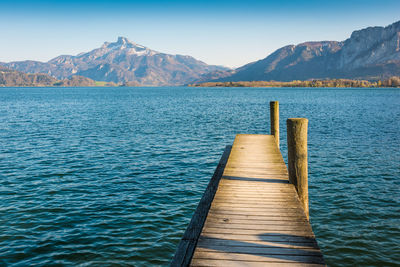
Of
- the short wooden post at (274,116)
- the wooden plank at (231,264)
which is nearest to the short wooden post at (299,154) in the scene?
the wooden plank at (231,264)

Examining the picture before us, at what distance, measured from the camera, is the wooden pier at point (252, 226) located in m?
5.12

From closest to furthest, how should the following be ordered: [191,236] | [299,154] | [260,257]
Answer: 1. [260,257]
2. [191,236]
3. [299,154]

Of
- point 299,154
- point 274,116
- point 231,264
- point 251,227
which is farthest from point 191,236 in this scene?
point 274,116

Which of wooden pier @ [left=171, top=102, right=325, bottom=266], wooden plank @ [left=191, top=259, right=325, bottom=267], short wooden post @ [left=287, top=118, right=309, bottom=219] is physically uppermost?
short wooden post @ [left=287, top=118, right=309, bottom=219]

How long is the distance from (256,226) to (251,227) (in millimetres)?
125

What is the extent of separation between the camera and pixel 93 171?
57.4 ft

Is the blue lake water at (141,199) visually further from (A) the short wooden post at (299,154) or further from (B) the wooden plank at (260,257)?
(B) the wooden plank at (260,257)

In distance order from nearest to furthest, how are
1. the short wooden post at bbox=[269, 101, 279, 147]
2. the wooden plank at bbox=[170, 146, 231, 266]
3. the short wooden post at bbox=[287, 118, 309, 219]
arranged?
the wooden plank at bbox=[170, 146, 231, 266], the short wooden post at bbox=[287, 118, 309, 219], the short wooden post at bbox=[269, 101, 279, 147]

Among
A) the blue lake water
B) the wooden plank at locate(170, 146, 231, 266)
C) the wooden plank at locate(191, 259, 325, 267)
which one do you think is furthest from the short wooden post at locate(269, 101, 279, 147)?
the wooden plank at locate(191, 259, 325, 267)

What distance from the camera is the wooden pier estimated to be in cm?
512

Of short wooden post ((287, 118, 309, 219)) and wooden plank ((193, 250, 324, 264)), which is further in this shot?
short wooden post ((287, 118, 309, 219))

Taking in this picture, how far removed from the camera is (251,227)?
633 cm

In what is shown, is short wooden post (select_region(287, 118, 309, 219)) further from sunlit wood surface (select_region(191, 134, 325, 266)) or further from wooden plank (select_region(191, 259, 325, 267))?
wooden plank (select_region(191, 259, 325, 267))

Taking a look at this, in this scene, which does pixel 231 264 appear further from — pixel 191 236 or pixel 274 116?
pixel 274 116
